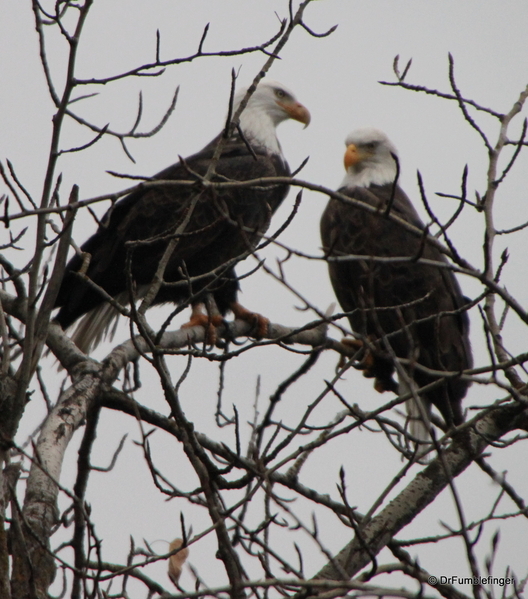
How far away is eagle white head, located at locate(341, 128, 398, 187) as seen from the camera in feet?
20.7

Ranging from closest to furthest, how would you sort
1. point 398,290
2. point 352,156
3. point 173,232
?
point 173,232
point 398,290
point 352,156

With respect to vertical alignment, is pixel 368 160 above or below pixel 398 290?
above

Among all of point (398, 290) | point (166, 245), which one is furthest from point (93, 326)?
point (398, 290)

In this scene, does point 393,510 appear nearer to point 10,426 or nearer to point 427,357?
point 10,426

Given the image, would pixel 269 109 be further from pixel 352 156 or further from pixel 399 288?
pixel 399 288

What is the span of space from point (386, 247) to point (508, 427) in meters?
2.38

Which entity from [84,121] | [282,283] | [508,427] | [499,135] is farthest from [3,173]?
[508,427]

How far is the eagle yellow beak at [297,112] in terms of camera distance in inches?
259

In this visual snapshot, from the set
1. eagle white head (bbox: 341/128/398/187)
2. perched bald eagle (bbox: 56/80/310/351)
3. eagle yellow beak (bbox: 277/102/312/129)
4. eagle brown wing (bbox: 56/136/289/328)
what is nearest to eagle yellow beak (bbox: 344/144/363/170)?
Result: eagle white head (bbox: 341/128/398/187)

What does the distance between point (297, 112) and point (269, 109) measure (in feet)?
0.68

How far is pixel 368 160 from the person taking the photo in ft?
21.0

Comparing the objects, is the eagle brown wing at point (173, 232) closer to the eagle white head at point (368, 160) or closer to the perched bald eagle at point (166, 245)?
the perched bald eagle at point (166, 245)

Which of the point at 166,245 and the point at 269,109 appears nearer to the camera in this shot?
the point at 166,245

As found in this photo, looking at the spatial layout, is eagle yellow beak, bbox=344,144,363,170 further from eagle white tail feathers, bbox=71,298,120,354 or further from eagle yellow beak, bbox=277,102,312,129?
→ eagle white tail feathers, bbox=71,298,120,354
